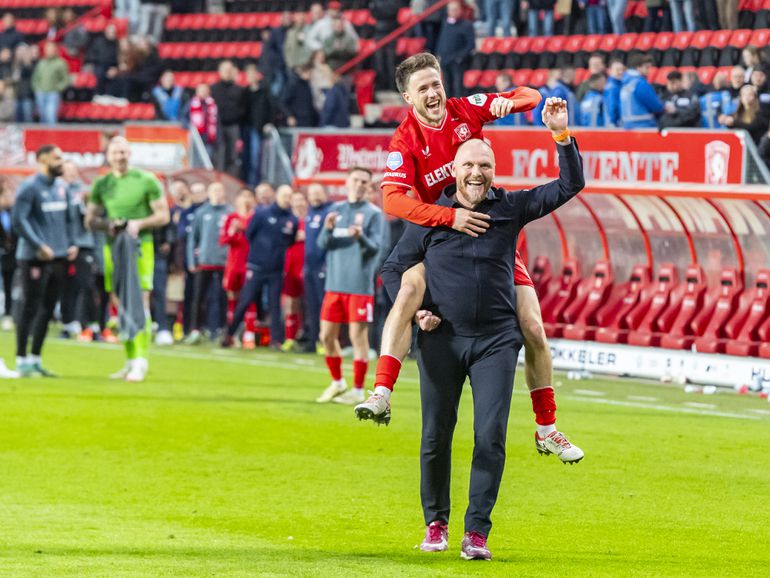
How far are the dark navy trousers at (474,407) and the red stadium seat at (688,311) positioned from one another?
993 centimetres

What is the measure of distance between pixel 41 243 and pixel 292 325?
226 inches

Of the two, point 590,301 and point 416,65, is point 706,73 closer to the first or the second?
point 590,301

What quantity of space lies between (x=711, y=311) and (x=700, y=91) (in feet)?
11.4

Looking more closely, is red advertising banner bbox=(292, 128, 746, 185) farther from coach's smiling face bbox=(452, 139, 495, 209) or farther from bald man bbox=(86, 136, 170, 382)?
coach's smiling face bbox=(452, 139, 495, 209)

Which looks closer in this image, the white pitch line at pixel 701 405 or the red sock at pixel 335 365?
the red sock at pixel 335 365

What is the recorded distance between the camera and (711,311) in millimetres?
17750

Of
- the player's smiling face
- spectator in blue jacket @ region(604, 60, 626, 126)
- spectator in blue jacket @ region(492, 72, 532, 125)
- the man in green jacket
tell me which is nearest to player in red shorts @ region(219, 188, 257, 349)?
spectator in blue jacket @ region(492, 72, 532, 125)

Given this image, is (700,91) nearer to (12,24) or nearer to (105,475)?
(105,475)

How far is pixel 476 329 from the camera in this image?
8.02 meters

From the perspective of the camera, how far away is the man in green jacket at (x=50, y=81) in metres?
31.8

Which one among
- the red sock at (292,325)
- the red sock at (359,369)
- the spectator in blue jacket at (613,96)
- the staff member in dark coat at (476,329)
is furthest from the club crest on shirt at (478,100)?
the red sock at (292,325)

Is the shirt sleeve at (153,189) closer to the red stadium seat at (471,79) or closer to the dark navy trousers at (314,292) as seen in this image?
the dark navy trousers at (314,292)

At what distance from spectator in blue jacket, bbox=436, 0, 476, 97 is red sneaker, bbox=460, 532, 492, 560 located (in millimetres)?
17519

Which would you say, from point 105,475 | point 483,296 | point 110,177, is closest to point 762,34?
point 110,177
